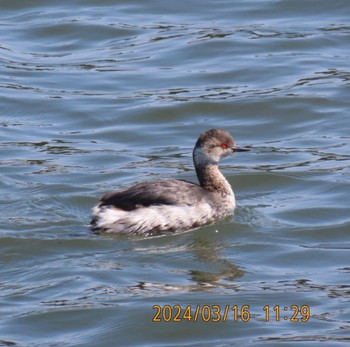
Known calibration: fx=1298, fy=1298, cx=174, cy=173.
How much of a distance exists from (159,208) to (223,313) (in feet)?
6.31

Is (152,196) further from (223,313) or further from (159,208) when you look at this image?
(223,313)

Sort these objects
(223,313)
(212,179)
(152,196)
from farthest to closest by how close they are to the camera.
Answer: (212,179) < (152,196) < (223,313)

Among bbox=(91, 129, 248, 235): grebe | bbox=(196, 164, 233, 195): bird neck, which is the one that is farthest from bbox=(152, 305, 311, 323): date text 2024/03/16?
bbox=(196, 164, 233, 195): bird neck

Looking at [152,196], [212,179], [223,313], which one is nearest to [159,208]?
[152,196]

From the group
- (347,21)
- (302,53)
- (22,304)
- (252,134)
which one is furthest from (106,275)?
(347,21)

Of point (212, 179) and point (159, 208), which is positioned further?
point (212, 179)

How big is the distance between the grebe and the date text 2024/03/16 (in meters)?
1.70

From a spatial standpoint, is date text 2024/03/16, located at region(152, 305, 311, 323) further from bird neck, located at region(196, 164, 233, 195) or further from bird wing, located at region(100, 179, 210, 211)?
bird neck, located at region(196, 164, 233, 195)

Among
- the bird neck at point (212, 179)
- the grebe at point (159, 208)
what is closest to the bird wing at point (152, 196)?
the grebe at point (159, 208)

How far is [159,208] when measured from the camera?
412 inches

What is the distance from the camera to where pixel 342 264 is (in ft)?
32.2

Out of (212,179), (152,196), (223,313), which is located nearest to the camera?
(223,313)

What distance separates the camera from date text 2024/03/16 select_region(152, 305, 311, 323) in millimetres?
8617

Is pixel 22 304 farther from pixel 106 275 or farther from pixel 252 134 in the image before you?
pixel 252 134
